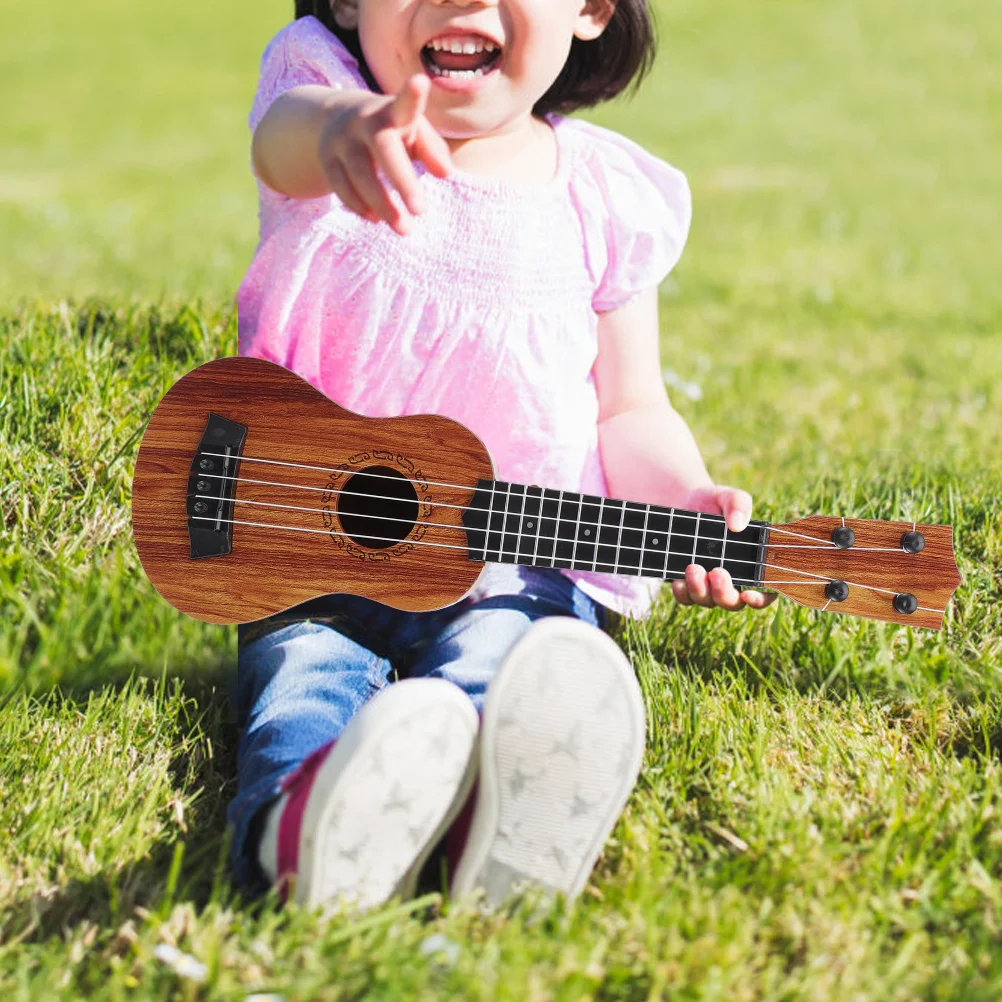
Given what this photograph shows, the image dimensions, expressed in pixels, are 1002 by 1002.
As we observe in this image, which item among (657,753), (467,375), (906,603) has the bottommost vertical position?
(657,753)

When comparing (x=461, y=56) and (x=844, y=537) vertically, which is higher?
(x=461, y=56)

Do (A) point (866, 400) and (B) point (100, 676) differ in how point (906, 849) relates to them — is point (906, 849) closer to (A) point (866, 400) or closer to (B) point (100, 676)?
(B) point (100, 676)

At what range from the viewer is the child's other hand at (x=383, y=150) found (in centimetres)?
205

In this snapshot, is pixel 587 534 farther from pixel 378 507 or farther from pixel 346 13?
pixel 346 13

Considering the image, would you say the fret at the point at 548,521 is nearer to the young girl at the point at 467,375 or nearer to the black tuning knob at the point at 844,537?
the young girl at the point at 467,375

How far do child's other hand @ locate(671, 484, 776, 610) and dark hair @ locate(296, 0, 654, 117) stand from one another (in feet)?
3.87

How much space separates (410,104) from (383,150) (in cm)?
9

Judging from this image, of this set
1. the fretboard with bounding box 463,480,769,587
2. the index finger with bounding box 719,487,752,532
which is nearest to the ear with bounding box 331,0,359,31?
the fretboard with bounding box 463,480,769,587

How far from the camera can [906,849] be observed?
218cm

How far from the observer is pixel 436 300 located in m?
2.78

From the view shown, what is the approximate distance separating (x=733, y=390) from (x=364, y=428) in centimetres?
327

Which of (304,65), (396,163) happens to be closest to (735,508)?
(396,163)

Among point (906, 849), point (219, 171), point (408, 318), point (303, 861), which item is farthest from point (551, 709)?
point (219, 171)

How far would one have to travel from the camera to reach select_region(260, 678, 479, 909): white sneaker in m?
1.95
